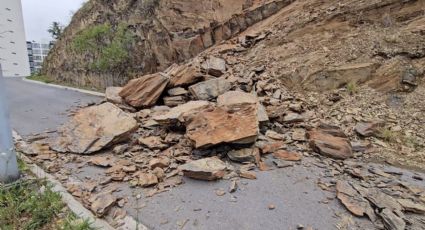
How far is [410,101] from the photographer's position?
4.57 metres

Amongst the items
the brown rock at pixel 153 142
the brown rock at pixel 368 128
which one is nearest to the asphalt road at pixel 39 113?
the brown rock at pixel 153 142

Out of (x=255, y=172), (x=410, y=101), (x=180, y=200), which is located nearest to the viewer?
(x=180, y=200)

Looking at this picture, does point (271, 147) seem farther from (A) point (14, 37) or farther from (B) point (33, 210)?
(A) point (14, 37)

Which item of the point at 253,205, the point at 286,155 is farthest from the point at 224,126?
the point at 253,205

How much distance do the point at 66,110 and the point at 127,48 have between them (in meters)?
4.46

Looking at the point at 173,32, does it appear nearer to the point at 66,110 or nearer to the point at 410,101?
the point at 66,110

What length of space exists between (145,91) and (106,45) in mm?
7357

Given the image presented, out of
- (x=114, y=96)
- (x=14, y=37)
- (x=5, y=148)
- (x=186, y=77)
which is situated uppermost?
(x=14, y=37)

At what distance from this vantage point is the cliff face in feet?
27.3

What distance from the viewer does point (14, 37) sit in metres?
2.57

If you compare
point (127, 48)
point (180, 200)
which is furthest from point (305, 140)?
point (127, 48)

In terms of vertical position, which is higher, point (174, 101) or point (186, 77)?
point (186, 77)

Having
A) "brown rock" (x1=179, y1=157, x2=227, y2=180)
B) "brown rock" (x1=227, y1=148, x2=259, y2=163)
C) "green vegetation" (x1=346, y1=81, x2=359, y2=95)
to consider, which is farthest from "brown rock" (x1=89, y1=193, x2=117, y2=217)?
"green vegetation" (x1=346, y1=81, x2=359, y2=95)

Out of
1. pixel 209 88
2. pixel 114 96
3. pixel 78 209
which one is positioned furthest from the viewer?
Answer: pixel 114 96
